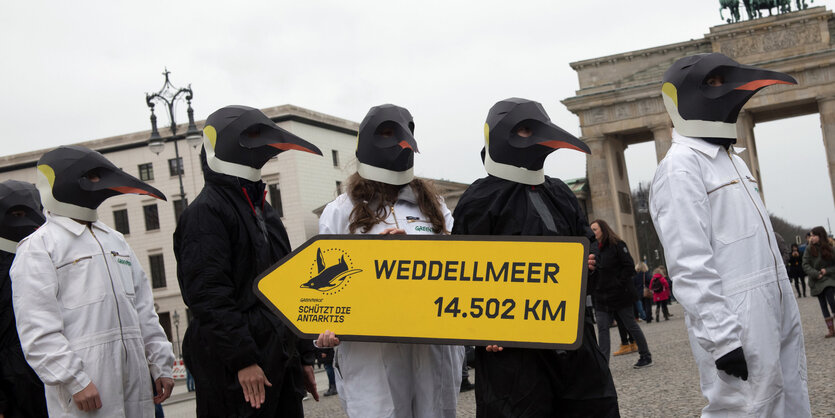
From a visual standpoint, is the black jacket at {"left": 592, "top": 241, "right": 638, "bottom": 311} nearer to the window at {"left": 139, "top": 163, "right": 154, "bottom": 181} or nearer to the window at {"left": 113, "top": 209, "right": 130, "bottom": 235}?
the window at {"left": 139, "top": 163, "right": 154, "bottom": 181}

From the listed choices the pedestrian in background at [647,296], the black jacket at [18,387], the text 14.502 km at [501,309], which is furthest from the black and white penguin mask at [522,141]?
the pedestrian in background at [647,296]

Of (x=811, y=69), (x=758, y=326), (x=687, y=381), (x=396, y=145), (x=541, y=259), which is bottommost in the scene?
(x=687, y=381)

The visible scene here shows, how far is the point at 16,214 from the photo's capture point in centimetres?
607

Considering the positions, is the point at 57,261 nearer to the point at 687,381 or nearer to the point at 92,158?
the point at 92,158

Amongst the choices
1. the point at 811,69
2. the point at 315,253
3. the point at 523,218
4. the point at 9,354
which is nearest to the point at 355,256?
the point at 315,253

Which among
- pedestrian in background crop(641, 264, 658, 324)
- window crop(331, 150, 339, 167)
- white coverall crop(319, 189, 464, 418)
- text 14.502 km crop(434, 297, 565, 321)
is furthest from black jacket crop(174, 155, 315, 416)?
window crop(331, 150, 339, 167)

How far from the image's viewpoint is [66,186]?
5.23 metres

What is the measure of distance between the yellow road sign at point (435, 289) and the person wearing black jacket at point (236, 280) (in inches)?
6.6

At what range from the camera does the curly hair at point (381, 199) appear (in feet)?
17.1

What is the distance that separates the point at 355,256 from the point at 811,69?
177 ft

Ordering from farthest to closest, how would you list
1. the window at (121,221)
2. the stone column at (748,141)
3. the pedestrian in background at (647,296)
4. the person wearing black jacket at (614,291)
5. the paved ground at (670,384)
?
the window at (121,221), the stone column at (748,141), the pedestrian in background at (647,296), the person wearing black jacket at (614,291), the paved ground at (670,384)

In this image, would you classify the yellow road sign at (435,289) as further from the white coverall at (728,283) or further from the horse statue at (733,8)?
the horse statue at (733,8)

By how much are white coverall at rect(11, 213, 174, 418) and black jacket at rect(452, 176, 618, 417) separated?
1899mm

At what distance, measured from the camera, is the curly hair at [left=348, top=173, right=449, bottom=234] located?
5.20 metres
